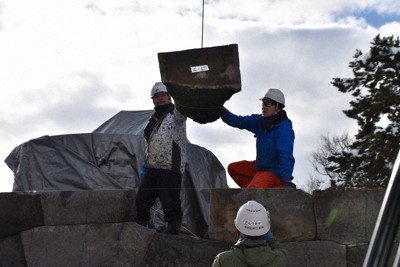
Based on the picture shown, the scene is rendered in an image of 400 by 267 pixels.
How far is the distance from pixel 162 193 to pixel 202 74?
1.12 m

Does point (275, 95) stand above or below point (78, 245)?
above

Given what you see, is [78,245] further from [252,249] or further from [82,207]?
[252,249]

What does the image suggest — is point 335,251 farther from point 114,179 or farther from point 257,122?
point 114,179

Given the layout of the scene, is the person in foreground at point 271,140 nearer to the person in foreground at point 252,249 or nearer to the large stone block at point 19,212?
the large stone block at point 19,212

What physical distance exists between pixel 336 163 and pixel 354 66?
3.11 metres

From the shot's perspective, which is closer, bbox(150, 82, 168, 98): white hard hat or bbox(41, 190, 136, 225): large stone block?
bbox(41, 190, 136, 225): large stone block

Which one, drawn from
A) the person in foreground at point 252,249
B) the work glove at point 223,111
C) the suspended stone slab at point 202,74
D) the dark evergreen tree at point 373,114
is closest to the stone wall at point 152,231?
the work glove at point 223,111

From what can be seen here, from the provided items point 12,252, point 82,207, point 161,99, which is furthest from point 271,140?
point 12,252

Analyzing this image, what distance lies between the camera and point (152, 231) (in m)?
6.38

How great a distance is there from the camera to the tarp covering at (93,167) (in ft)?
29.9

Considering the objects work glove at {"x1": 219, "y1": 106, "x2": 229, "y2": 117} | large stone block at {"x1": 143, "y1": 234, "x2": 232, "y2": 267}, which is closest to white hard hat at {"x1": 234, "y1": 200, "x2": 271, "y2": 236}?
large stone block at {"x1": 143, "y1": 234, "x2": 232, "y2": 267}

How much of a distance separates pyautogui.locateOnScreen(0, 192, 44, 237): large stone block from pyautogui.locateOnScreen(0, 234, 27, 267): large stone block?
0.29 ft

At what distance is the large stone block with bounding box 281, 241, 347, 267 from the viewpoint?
6.10m

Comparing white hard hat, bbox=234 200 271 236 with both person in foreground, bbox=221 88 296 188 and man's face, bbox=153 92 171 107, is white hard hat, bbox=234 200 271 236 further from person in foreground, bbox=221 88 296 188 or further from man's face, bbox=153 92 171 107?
man's face, bbox=153 92 171 107
